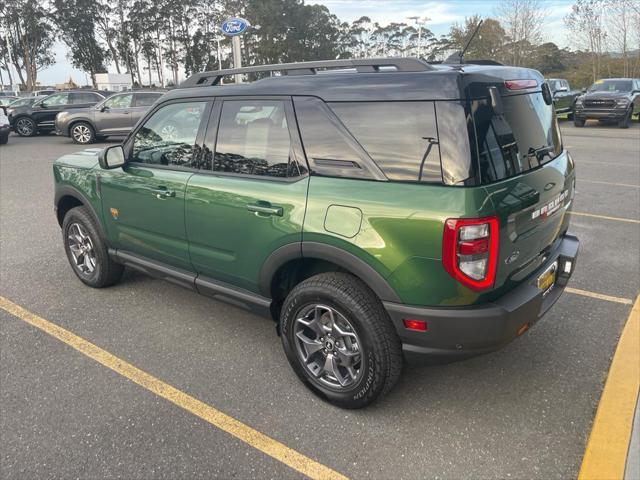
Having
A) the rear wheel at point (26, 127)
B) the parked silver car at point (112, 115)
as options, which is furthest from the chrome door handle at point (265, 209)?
the rear wheel at point (26, 127)

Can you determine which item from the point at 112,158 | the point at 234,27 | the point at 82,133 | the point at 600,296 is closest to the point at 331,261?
the point at 112,158

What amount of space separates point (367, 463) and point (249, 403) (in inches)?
31.5

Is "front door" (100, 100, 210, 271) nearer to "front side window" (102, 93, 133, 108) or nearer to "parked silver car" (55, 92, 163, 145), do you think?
"parked silver car" (55, 92, 163, 145)

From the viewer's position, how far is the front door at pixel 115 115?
15258 mm

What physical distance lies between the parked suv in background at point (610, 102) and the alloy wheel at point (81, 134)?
18165mm

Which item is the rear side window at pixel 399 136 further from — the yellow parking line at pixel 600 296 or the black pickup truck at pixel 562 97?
the black pickup truck at pixel 562 97

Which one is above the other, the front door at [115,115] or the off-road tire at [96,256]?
the front door at [115,115]

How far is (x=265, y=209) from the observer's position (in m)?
2.80

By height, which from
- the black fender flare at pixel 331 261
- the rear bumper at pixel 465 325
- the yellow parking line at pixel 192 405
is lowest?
the yellow parking line at pixel 192 405

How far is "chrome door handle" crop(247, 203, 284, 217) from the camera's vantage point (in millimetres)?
2734

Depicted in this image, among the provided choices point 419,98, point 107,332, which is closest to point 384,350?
point 419,98

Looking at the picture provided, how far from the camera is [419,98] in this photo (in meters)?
2.30

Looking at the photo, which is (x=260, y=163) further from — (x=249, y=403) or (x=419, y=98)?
(x=249, y=403)

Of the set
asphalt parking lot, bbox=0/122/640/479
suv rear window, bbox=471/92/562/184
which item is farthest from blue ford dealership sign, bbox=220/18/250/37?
suv rear window, bbox=471/92/562/184
